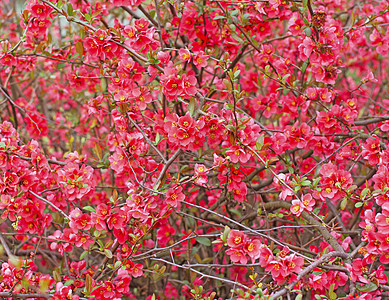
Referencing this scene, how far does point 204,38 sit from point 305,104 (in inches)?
25.3

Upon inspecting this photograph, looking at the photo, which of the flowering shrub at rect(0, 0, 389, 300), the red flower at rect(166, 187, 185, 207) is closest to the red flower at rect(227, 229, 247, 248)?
the flowering shrub at rect(0, 0, 389, 300)

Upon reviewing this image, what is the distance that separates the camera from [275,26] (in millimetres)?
3494

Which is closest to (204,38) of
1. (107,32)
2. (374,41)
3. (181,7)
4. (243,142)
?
(181,7)

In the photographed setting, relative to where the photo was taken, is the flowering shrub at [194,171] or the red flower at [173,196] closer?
the flowering shrub at [194,171]

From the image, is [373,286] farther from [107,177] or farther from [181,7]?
[107,177]

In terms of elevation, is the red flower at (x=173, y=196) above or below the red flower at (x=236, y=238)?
above

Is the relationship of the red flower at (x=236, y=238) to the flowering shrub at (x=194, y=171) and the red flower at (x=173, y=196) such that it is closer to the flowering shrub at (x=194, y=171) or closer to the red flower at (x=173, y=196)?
the flowering shrub at (x=194, y=171)

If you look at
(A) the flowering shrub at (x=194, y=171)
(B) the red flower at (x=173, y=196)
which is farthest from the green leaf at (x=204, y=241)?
(B) the red flower at (x=173, y=196)

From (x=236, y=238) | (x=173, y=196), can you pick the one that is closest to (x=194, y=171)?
(x=173, y=196)

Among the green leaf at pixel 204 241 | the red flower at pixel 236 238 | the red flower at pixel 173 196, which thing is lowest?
the green leaf at pixel 204 241

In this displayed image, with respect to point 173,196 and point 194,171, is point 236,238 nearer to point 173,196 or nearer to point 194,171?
point 173,196

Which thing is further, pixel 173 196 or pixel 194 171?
pixel 194 171

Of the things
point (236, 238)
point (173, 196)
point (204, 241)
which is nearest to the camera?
point (236, 238)

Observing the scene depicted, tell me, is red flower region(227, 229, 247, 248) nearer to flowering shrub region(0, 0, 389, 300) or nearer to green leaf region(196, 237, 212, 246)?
flowering shrub region(0, 0, 389, 300)
